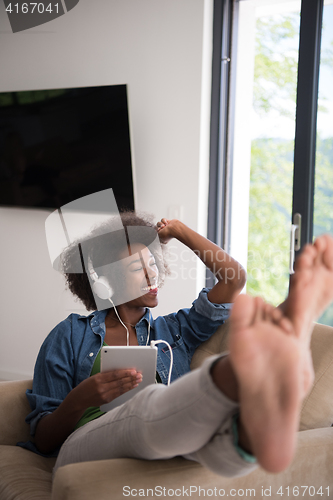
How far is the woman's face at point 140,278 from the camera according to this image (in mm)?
1289

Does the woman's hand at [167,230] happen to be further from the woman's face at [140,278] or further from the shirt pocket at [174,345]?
the shirt pocket at [174,345]

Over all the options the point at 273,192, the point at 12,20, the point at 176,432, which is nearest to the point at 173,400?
the point at 176,432

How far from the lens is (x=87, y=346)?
1239 millimetres

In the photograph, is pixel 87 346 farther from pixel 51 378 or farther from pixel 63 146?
pixel 63 146

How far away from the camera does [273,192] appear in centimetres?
218

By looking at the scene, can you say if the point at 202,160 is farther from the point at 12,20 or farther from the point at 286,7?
the point at 12,20

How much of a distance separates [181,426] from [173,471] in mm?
176

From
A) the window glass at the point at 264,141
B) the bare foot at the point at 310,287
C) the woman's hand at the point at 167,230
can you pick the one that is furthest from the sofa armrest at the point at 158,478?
the window glass at the point at 264,141

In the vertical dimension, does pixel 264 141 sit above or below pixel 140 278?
above

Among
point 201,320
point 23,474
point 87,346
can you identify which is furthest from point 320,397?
point 23,474

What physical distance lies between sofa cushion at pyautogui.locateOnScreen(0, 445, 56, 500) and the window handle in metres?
1.33

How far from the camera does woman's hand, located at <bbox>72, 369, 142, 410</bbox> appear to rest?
1.01 meters

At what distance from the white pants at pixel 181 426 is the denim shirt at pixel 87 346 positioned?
0.32 m

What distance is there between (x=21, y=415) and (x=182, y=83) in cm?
165
